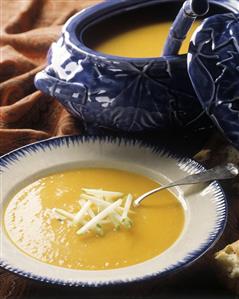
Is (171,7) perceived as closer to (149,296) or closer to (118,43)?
(118,43)

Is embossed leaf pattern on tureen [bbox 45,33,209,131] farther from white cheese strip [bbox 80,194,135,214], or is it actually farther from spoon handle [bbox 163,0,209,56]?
white cheese strip [bbox 80,194,135,214]

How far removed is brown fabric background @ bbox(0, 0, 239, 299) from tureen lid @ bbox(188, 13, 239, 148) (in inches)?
4.3

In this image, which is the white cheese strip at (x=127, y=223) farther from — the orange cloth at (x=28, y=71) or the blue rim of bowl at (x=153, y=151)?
the orange cloth at (x=28, y=71)

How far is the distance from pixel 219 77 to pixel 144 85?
0.14 m

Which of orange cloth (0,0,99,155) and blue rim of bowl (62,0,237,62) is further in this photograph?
orange cloth (0,0,99,155)

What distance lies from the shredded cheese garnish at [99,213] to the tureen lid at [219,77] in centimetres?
22

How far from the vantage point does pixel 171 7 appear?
1.61 m

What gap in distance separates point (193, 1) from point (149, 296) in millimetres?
538

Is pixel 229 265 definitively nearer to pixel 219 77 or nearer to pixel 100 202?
pixel 100 202

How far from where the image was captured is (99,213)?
3.80 ft

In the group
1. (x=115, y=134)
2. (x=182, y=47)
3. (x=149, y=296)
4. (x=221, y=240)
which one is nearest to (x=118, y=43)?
(x=182, y=47)

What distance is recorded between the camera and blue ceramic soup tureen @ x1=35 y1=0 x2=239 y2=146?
4.18 feet

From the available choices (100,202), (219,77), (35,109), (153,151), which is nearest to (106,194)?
(100,202)

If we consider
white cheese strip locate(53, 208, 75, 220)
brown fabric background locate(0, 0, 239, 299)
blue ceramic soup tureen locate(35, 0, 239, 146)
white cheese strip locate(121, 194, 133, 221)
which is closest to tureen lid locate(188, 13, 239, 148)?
blue ceramic soup tureen locate(35, 0, 239, 146)
